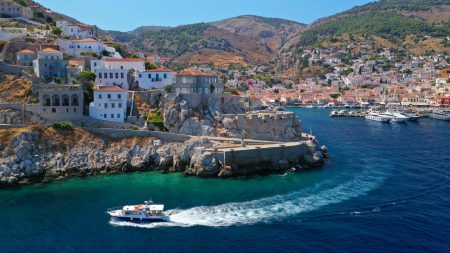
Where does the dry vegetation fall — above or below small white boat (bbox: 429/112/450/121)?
above

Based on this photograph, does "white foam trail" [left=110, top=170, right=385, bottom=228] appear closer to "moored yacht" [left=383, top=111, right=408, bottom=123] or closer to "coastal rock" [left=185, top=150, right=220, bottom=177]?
"coastal rock" [left=185, top=150, right=220, bottom=177]

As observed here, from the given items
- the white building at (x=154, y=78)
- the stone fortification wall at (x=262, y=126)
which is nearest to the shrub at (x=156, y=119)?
the white building at (x=154, y=78)

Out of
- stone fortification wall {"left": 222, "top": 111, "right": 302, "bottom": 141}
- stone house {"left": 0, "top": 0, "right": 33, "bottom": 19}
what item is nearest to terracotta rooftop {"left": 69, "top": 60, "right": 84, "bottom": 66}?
stone fortification wall {"left": 222, "top": 111, "right": 302, "bottom": 141}

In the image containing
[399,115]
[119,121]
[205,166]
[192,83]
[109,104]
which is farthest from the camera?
[399,115]

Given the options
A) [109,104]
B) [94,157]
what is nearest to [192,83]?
[109,104]

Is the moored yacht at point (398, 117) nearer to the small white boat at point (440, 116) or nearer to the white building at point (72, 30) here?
the small white boat at point (440, 116)

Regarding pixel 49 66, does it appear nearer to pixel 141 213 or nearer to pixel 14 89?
pixel 14 89
